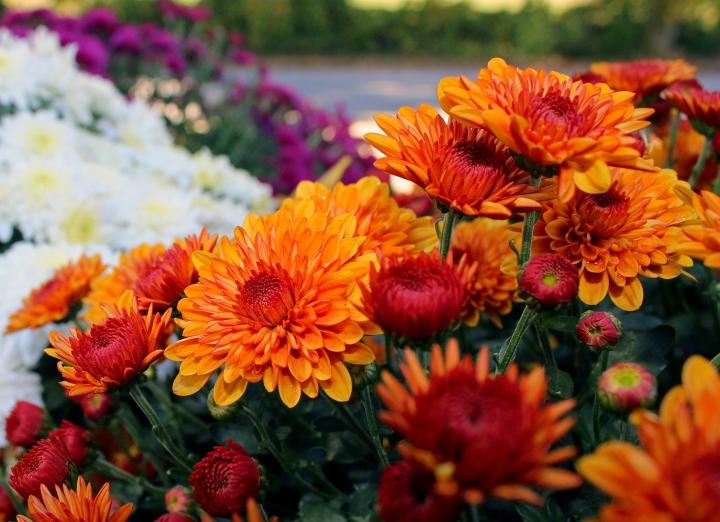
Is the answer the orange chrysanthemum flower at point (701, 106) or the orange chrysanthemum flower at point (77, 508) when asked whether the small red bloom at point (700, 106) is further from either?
the orange chrysanthemum flower at point (77, 508)

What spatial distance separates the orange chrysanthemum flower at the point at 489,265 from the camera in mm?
920

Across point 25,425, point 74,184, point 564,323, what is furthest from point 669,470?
point 74,184

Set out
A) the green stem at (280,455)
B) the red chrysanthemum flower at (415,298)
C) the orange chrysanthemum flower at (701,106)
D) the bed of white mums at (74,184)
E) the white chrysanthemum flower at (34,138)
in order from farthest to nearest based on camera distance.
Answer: the white chrysanthemum flower at (34,138) < the bed of white mums at (74,184) < the orange chrysanthemum flower at (701,106) < the green stem at (280,455) < the red chrysanthemum flower at (415,298)

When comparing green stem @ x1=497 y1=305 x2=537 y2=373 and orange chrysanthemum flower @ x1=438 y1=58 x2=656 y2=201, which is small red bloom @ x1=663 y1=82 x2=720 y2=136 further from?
green stem @ x1=497 y1=305 x2=537 y2=373

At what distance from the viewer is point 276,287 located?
750mm

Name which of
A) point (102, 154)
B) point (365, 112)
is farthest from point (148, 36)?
point (365, 112)

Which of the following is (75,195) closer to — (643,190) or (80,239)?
(80,239)

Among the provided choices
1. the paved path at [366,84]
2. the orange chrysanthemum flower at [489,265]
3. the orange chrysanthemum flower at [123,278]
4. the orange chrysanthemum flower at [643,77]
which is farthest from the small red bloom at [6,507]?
the paved path at [366,84]

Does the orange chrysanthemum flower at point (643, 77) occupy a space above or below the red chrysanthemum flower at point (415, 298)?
above

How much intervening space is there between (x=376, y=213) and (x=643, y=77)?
54 cm

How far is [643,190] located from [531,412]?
0.43 metres

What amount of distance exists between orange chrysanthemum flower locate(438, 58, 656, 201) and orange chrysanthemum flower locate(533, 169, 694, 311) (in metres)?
0.11

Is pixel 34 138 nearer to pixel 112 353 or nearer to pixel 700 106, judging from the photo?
pixel 112 353

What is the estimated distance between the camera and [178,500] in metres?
0.84
